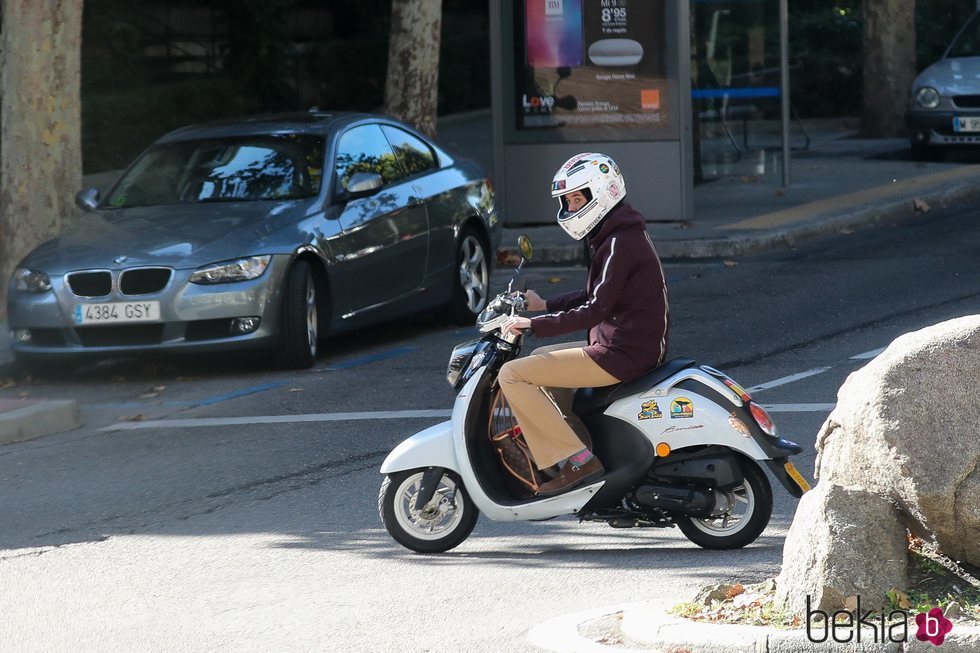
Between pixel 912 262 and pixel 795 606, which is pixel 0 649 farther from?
pixel 912 262

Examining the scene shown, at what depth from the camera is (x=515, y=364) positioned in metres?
6.18

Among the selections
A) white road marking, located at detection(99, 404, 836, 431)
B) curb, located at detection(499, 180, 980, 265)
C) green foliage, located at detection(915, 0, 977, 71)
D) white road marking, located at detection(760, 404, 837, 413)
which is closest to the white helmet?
white road marking, located at detection(760, 404, 837, 413)

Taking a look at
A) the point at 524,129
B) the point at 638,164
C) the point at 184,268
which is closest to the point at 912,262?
the point at 638,164

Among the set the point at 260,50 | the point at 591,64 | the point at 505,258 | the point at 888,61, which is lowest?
the point at 505,258

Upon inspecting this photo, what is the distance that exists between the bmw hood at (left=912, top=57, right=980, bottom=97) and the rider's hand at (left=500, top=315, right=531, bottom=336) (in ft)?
50.3

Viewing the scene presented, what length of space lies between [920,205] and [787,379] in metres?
8.33

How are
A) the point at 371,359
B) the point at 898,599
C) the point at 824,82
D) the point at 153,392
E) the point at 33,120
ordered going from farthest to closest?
the point at 824,82
the point at 33,120
the point at 371,359
the point at 153,392
the point at 898,599

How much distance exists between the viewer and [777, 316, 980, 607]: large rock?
4.75 meters

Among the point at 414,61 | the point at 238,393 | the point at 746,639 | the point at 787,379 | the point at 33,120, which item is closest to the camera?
the point at 746,639

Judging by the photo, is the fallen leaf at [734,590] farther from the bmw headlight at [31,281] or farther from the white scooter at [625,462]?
the bmw headlight at [31,281]

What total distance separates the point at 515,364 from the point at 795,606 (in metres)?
1.77

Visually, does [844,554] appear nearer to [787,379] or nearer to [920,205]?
[787,379]

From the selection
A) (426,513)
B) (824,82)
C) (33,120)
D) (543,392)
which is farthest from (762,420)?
(824,82)

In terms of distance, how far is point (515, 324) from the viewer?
6133 mm
